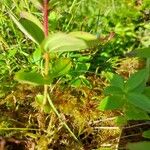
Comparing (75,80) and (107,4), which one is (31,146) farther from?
(107,4)

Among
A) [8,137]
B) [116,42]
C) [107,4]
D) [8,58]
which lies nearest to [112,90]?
[8,137]

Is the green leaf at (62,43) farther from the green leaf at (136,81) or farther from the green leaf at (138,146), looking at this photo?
the green leaf at (138,146)

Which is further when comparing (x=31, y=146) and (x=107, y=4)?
(x=107, y=4)

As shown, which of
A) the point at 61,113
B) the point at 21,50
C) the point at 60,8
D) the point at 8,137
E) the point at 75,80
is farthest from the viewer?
the point at 60,8

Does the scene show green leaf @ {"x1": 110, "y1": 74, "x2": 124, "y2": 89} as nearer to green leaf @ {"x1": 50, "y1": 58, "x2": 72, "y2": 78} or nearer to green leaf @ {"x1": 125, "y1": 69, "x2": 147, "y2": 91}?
green leaf @ {"x1": 125, "y1": 69, "x2": 147, "y2": 91}

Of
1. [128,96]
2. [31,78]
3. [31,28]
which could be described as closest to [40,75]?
[31,78]

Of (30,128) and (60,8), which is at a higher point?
(60,8)

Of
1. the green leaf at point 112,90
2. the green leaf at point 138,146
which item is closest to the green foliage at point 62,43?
the green leaf at point 112,90
